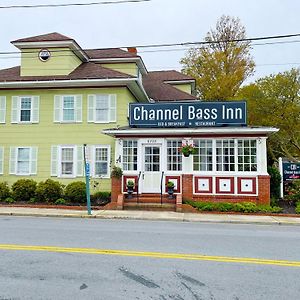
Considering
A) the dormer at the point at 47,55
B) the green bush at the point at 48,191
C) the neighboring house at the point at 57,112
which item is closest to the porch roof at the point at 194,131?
the neighboring house at the point at 57,112

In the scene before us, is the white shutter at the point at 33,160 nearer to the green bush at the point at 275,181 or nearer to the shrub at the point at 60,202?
the shrub at the point at 60,202

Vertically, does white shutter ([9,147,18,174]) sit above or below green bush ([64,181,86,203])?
above

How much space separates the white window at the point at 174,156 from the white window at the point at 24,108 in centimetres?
852

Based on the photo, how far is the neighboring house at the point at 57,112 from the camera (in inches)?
763

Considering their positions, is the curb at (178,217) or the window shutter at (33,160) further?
the window shutter at (33,160)

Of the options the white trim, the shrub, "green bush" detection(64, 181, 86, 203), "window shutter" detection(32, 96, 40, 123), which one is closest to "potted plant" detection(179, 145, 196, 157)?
the white trim

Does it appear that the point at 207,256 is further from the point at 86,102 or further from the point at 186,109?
the point at 86,102

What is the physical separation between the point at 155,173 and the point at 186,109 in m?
3.63

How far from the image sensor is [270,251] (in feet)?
25.6

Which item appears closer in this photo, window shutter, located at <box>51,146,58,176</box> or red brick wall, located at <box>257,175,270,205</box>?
red brick wall, located at <box>257,175,270,205</box>

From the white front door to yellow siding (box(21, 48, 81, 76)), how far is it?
7.43m

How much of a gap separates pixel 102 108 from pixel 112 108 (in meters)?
0.60

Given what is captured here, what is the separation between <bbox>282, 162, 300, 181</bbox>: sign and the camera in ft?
61.7

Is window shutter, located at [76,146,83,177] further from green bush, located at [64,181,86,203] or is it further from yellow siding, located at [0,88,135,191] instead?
green bush, located at [64,181,86,203]
